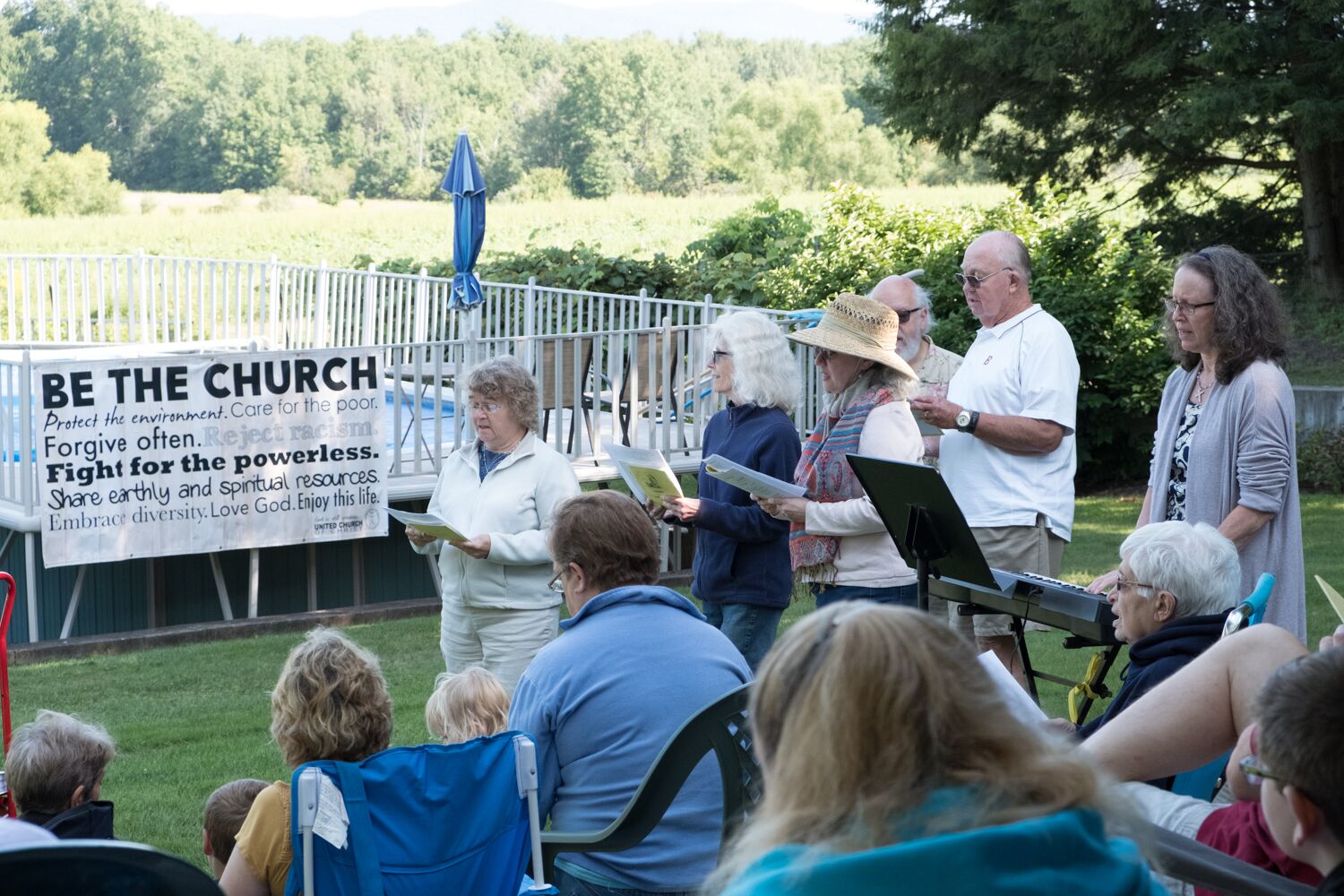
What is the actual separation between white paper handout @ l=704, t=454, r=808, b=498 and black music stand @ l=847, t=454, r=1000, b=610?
0.36 metres

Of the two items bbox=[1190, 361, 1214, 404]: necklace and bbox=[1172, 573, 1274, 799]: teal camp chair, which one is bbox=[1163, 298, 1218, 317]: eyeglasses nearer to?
bbox=[1190, 361, 1214, 404]: necklace

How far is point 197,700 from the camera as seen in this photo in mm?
6988

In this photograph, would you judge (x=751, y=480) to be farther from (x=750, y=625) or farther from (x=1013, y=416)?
(x=1013, y=416)

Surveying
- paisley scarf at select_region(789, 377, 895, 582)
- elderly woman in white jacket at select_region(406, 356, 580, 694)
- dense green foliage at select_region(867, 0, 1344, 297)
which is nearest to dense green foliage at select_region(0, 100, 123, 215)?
dense green foliage at select_region(867, 0, 1344, 297)

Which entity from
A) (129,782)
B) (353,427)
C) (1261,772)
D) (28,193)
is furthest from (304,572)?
(28,193)

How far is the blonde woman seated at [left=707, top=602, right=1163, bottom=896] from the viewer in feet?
5.28

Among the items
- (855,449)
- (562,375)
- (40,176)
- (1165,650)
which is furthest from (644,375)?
(40,176)

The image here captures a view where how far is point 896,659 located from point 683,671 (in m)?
1.55

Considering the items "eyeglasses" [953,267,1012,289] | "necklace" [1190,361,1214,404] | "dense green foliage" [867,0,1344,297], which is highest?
"dense green foliage" [867,0,1344,297]

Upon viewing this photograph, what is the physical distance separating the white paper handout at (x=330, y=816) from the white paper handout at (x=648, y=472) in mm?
1992

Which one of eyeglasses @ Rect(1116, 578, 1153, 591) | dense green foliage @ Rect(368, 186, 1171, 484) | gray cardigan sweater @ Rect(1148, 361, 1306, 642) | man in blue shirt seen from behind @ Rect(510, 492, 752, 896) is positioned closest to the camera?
man in blue shirt seen from behind @ Rect(510, 492, 752, 896)

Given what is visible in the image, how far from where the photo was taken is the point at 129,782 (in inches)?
219

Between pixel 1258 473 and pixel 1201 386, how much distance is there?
366mm

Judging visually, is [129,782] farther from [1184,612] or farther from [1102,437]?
[1102,437]
